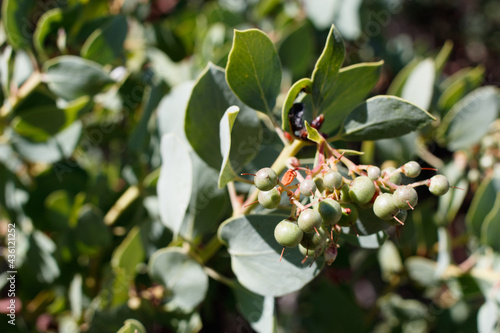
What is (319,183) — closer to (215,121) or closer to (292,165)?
(292,165)

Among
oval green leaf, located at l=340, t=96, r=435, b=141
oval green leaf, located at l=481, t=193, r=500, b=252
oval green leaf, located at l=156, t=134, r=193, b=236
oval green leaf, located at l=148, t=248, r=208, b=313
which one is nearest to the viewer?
oval green leaf, located at l=340, t=96, r=435, b=141

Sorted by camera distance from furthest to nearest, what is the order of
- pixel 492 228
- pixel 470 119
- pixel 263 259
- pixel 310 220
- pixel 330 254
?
pixel 470 119
pixel 492 228
pixel 263 259
pixel 330 254
pixel 310 220

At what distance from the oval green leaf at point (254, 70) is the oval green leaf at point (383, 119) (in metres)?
0.14

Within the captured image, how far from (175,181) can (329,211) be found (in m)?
0.35

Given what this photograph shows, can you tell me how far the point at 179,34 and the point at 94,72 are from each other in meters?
0.55

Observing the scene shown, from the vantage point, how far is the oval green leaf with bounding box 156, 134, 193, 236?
2.72 ft

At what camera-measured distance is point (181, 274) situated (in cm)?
96

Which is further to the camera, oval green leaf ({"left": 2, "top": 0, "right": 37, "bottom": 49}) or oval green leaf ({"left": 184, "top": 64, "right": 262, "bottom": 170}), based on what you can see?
oval green leaf ({"left": 2, "top": 0, "right": 37, "bottom": 49})

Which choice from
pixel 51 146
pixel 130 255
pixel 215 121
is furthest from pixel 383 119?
pixel 51 146

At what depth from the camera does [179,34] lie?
1.48 m

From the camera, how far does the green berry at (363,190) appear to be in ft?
2.05

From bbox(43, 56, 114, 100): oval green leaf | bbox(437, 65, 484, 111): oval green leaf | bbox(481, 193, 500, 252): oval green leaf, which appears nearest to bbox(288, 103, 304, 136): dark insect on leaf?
bbox(43, 56, 114, 100): oval green leaf

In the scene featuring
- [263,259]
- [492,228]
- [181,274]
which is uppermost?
[263,259]

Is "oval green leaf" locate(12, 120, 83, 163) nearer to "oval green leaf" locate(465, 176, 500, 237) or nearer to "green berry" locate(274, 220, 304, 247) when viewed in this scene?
"green berry" locate(274, 220, 304, 247)
